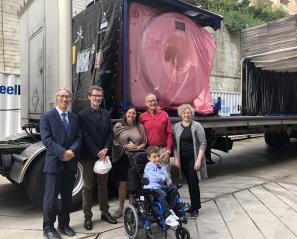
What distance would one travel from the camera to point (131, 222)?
407 centimetres

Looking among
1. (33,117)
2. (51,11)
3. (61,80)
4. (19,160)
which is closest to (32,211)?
A: (19,160)

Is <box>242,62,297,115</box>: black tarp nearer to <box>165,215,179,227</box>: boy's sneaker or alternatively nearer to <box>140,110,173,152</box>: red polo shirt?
<box>140,110,173,152</box>: red polo shirt

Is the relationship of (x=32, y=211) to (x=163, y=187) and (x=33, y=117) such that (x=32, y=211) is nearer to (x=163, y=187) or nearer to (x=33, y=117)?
(x=33, y=117)

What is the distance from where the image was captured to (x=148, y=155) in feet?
13.9

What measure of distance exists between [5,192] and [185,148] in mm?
3320

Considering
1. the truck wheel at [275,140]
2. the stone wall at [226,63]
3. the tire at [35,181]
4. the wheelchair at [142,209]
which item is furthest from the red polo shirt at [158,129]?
the stone wall at [226,63]

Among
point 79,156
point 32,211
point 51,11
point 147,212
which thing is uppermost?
point 51,11

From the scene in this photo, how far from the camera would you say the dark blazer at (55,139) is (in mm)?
3895

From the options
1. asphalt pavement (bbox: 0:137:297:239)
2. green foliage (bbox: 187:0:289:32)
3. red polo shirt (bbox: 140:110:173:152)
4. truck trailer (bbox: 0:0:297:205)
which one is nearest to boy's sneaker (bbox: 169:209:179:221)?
asphalt pavement (bbox: 0:137:297:239)

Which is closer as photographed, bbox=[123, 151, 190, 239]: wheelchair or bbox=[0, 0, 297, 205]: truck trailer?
bbox=[123, 151, 190, 239]: wheelchair

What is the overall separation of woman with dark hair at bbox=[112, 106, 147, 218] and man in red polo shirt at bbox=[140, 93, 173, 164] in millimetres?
96

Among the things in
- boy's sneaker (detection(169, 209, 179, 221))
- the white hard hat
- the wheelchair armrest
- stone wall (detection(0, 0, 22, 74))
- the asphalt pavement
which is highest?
stone wall (detection(0, 0, 22, 74))

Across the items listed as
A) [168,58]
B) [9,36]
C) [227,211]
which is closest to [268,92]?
[168,58]

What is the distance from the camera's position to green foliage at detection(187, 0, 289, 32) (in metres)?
17.8
